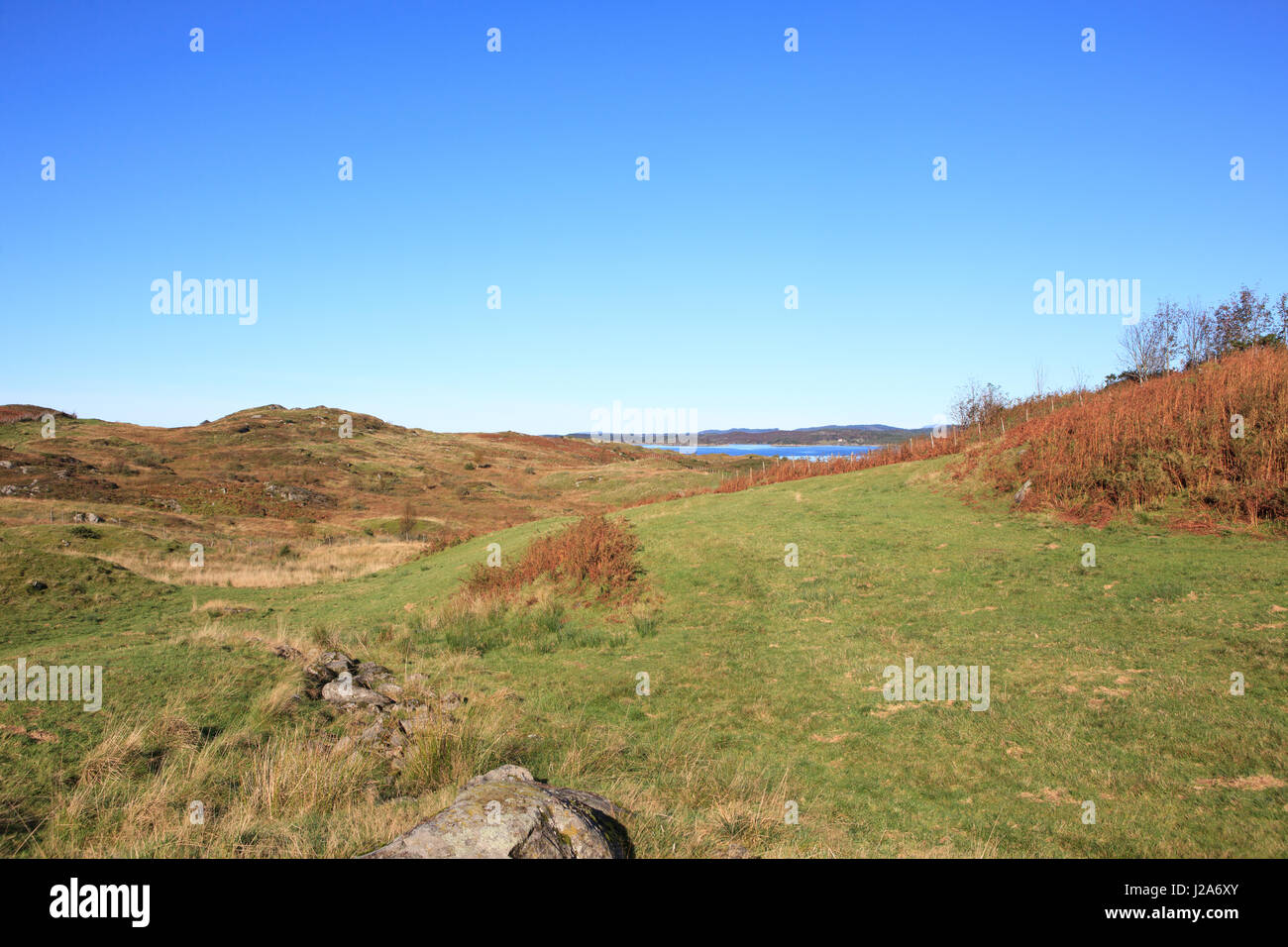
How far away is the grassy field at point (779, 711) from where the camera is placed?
558 centimetres

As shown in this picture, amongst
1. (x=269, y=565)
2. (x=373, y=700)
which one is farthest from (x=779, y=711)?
(x=269, y=565)

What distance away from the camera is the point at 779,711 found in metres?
9.71

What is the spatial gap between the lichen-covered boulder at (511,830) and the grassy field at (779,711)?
710 mm

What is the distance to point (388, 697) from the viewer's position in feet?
30.3

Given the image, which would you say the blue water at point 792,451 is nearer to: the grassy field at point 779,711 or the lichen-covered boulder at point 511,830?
the grassy field at point 779,711

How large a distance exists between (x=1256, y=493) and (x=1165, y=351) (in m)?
18.7

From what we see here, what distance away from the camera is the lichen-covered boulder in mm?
3836

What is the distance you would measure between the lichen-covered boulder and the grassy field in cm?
71

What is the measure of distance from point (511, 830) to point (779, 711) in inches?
259

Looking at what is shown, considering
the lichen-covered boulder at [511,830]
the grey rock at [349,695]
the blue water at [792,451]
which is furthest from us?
the blue water at [792,451]

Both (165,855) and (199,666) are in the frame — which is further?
(199,666)

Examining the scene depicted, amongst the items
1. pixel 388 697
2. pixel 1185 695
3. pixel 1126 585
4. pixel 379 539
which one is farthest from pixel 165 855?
pixel 379 539

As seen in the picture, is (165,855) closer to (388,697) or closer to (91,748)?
(91,748)

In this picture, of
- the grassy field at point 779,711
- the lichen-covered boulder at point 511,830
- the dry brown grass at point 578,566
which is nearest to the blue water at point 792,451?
the dry brown grass at point 578,566
